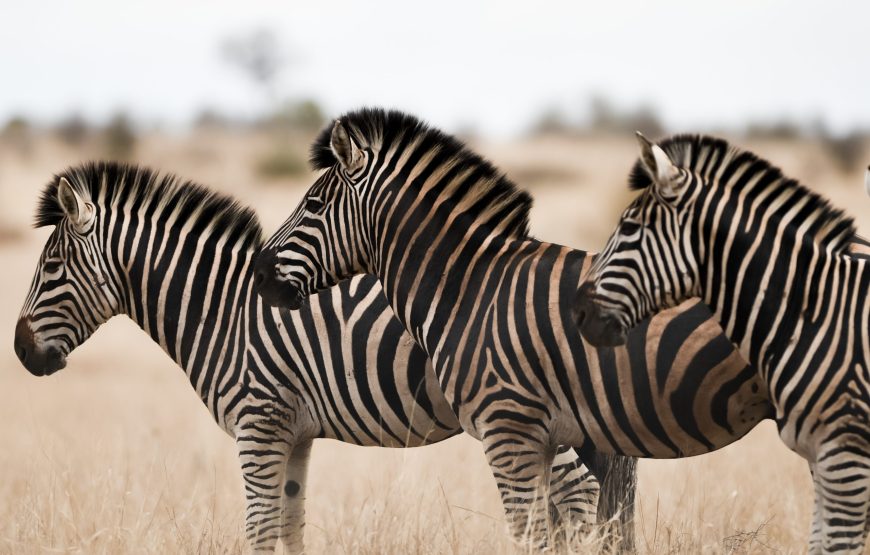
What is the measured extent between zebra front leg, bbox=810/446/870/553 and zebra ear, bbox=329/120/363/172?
9.97ft

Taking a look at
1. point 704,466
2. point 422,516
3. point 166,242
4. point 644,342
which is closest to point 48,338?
point 166,242

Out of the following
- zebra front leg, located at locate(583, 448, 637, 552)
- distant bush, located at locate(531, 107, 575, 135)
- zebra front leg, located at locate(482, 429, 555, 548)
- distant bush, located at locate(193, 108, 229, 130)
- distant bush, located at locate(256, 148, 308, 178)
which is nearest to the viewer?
zebra front leg, located at locate(482, 429, 555, 548)

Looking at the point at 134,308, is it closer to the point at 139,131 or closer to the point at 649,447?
the point at 649,447

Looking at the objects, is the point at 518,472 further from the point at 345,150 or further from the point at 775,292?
the point at 345,150

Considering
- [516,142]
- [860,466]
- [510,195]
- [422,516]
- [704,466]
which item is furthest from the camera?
[516,142]

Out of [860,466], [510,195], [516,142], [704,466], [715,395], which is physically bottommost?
[860,466]

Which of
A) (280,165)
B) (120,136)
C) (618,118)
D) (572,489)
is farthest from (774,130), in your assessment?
(572,489)

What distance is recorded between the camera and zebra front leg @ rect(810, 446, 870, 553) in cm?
462

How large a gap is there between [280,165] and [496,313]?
156 feet

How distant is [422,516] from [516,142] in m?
52.9

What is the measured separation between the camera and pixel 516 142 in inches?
2309

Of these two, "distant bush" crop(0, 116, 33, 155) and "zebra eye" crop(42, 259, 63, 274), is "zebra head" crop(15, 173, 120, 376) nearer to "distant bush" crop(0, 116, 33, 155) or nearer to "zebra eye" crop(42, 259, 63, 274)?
"zebra eye" crop(42, 259, 63, 274)

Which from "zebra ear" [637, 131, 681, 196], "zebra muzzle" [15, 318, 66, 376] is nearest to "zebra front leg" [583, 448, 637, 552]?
"zebra ear" [637, 131, 681, 196]

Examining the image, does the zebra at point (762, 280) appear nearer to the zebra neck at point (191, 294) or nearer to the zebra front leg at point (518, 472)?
the zebra front leg at point (518, 472)
